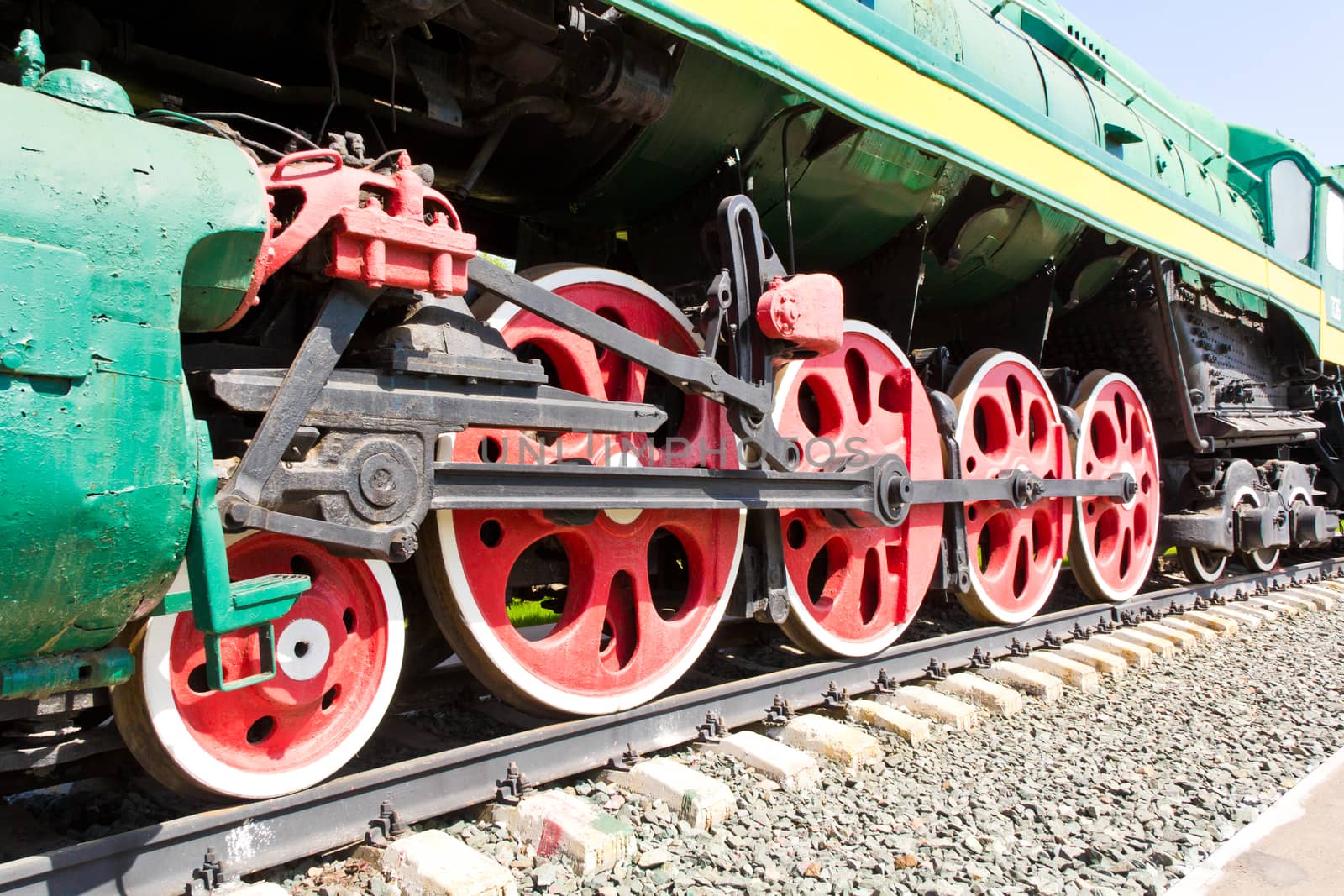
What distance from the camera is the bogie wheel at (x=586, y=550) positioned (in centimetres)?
226

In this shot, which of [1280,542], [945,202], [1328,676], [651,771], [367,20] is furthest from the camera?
[1280,542]

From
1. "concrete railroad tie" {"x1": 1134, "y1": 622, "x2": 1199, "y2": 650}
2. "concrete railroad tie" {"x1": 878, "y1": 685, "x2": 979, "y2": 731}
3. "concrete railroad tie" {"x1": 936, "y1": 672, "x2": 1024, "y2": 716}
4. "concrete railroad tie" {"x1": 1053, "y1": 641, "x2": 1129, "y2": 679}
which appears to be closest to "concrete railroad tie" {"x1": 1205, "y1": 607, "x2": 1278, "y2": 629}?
"concrete railroad tie" {"x1": 1134, "y1": 622, "x2": 1199, "y2": 650}

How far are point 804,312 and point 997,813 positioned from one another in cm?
139

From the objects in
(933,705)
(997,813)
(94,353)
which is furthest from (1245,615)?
(94,353)

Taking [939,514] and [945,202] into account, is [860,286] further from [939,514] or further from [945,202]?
[939,514]

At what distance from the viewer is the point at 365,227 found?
1.71 metres

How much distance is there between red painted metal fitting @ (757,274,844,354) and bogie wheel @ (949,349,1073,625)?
1.19 m

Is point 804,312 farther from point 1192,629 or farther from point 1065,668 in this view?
point 1192,629

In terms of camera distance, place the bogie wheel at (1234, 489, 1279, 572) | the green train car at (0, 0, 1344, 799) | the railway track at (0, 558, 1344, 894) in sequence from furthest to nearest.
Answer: the bogie wheel at (1234, 489, 1279, 572), the railway track at (0, 558, 1344, 894), the green train car at (0, 0, 1344, 799)

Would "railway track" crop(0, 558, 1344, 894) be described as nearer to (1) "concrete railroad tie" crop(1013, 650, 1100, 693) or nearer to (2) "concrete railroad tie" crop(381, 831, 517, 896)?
(2) "concrete railroad tie" crop(381, 831, 517, 896)

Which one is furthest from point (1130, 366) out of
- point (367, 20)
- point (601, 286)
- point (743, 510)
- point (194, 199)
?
point (194, 199)

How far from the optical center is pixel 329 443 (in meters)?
1.76

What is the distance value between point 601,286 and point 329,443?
1023 millimetres

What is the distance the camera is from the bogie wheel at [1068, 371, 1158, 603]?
451 centimetres
